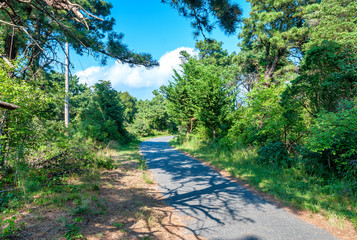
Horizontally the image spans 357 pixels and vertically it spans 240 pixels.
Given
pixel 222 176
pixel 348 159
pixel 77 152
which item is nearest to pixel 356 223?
pixel 348 159

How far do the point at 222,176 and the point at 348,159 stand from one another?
3.72 m

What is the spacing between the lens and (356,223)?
131 inches

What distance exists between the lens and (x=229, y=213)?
394cm

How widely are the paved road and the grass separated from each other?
61 centimetres

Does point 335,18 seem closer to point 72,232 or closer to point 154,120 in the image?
point 72,232

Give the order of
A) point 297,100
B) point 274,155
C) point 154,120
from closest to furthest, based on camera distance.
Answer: point 297,100, point 274,155, point 154,120

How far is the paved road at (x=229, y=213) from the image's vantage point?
3.17m

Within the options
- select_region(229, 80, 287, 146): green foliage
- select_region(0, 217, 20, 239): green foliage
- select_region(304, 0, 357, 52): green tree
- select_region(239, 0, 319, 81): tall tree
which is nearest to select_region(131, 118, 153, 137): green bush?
select_region(239, 0, 319, 81): tall tree

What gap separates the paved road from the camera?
3.17 metres

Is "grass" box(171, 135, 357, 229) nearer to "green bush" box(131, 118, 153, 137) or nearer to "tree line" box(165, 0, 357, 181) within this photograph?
"tree line" box(165, 0, 357, 181)

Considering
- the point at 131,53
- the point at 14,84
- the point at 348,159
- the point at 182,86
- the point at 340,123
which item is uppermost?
the point at 182,86

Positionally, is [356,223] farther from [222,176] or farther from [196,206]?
[222,176]

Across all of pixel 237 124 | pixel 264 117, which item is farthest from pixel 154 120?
pixel 264 117

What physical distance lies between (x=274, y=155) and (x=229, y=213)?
4.43m
